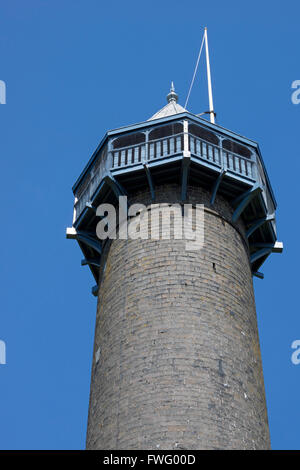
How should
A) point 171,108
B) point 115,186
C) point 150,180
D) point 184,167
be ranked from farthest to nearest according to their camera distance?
1. point 171,108
2. point 115,186
3. point 150,180
4. point 184,167

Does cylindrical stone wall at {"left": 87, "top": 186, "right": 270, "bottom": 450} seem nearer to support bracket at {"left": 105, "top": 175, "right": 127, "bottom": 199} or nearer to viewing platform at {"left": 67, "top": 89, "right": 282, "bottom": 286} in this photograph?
viewing platform at {"left": 67, "top": 89, "right": 282, "bottom": 286}

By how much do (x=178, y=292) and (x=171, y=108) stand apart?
9.78 metres

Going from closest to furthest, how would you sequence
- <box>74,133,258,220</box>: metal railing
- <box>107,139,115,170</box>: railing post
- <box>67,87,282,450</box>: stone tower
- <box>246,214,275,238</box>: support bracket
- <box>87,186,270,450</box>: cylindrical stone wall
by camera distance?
<box>87,186,270,450</box>: cylindrical stone wall
<box>67,87,282,450</box>: stone tower
<box>74,133,258,220</box>: metal railing
<box>107,139,115,170</box>: railing post
<box>246,214,275,238</box>: support bracket

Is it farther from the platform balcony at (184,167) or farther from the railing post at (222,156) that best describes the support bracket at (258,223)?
the railing post at (222,156)

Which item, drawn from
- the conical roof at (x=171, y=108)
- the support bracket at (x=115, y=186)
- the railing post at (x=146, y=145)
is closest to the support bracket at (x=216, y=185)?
the railing post at (x=146, y=145)

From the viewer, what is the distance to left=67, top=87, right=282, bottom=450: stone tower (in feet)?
75.9

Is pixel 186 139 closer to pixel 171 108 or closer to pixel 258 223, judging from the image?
pixel 258 223

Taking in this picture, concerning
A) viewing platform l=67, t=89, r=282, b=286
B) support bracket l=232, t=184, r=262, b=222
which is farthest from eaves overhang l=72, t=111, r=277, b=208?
support bracket l=232, t=184, r=262, b=222

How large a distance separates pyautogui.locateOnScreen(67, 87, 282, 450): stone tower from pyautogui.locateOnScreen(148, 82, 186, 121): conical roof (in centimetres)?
14

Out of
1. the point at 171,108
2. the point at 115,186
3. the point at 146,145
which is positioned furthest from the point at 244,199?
the point at 171,108

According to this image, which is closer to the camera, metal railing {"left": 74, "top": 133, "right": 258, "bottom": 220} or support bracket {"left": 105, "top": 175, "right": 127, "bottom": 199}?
metal railing {"left": 74, "top": 133, "right": 258, "bottom": 220}

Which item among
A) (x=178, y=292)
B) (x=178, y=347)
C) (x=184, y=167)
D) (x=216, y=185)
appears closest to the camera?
(x=178, y=347)

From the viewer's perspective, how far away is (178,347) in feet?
79.0
